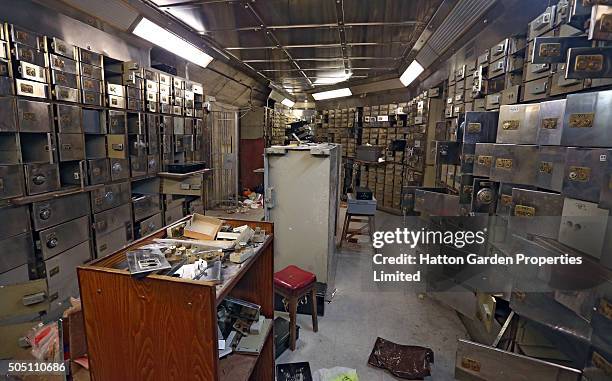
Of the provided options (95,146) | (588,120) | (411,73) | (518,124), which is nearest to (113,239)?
(95,146)

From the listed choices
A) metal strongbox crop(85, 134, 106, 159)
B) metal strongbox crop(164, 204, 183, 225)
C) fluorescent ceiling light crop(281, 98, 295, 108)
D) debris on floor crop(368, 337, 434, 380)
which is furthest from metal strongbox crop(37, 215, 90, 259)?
fluorescent ceiling light crop(281, 98, 295, 108)

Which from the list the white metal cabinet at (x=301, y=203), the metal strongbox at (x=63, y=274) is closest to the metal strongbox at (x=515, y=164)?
the white metal cabinet at (x=301, y=203)

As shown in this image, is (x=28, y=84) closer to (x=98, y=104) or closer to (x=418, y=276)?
(x=98, y=104)

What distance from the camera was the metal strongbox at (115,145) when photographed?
2818mm

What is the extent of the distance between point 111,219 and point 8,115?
1225 mm

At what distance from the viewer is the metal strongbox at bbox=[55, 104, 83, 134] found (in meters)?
2.24

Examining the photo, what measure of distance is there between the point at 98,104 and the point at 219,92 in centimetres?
313

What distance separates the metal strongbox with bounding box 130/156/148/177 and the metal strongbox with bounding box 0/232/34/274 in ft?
3.84

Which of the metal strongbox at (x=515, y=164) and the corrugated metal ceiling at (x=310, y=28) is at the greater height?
the corrugated metal ceiling at (x=310, y=28)

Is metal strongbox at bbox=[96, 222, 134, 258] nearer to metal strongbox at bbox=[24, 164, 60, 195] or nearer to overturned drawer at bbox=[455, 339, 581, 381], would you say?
metal strongbox at bbox=[24, 164, 60, 195]

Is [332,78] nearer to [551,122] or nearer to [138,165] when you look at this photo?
[138,165]

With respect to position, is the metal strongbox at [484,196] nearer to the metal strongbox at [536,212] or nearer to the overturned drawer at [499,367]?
the metal strongbox at [536,212]

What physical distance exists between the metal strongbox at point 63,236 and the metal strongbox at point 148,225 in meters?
0.70

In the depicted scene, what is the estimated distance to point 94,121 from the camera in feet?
8.90
